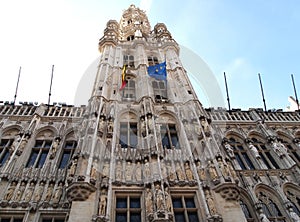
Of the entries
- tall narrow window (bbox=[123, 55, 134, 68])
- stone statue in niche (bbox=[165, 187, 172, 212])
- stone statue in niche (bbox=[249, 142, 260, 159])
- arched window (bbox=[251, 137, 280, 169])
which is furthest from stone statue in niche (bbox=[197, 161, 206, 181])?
tall narrow window (bbox=[123, 55, 134, 68])

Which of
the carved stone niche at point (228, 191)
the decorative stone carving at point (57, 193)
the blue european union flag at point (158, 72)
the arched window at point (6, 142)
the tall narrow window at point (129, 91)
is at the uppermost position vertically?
the blue european union flag at point (158, 72)

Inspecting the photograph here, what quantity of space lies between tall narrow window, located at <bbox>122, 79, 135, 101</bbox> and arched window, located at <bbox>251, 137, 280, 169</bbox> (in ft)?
31.1

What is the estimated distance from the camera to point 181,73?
23.5 meters

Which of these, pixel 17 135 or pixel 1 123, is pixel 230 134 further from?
pixel 1 123

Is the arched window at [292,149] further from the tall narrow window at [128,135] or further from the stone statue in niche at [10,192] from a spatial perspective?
the stone statue in niche at [10,192]

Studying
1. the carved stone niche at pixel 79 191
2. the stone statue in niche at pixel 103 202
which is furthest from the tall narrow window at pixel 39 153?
the stone statue in niche at pixel 103 202

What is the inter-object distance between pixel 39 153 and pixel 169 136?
7978 millimetres

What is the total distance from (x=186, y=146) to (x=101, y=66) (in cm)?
1137

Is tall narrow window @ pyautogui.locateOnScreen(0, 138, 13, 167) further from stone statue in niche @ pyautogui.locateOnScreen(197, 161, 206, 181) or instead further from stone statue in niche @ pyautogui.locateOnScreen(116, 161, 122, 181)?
stone statue in niche @ pyautogui.locateOnScreen(197, 161, 206, 181)

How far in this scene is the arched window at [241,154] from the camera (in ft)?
60.4

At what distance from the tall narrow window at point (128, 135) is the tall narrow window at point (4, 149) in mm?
7063

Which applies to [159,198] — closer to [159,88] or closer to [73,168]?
[73,168]

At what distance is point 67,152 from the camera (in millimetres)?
17969

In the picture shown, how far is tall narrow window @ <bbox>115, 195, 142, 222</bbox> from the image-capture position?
1236cm
